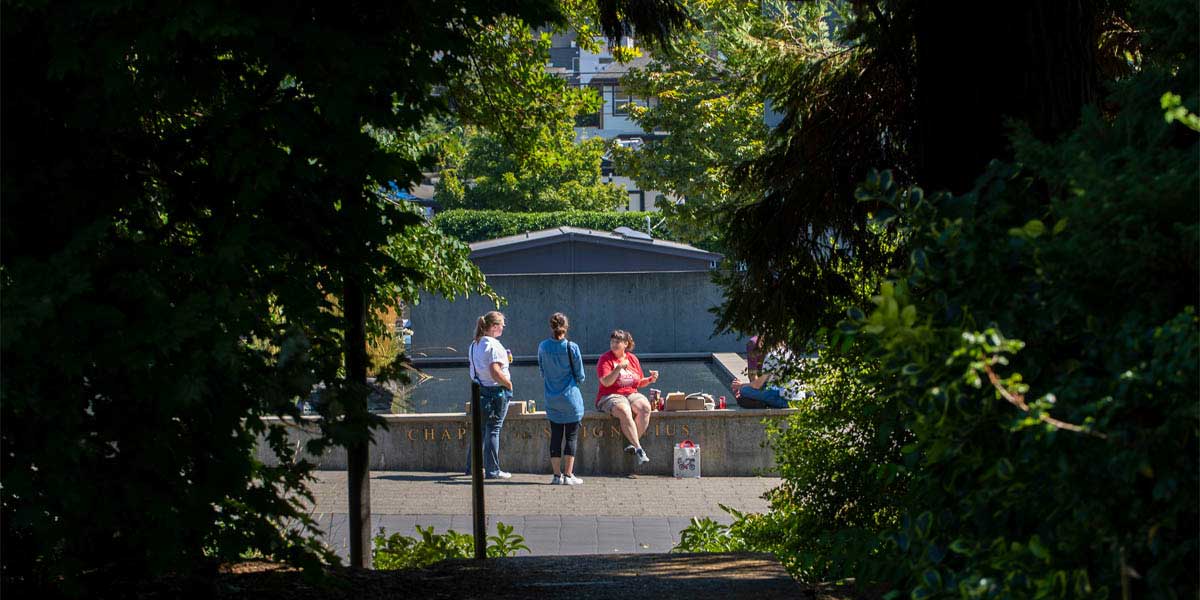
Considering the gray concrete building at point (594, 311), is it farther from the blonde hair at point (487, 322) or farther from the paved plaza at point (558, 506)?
the blonde hair at point (487, 322)

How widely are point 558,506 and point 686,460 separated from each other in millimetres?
2190

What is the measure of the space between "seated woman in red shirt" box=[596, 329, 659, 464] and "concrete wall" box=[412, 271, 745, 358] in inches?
549

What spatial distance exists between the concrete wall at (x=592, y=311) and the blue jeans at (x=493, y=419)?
14.4 metres

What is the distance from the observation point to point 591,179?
174 feet

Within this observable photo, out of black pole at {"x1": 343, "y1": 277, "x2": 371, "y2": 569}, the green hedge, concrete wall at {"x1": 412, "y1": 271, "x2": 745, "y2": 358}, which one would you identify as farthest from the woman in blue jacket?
the green hedge

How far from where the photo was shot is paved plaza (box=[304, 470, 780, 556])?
9.98 m

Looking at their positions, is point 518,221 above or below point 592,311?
above

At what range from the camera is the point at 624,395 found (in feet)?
42.9

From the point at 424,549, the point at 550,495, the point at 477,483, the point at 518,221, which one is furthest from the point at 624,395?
the point at 518,221

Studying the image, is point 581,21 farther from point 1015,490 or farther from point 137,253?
point 1015,490

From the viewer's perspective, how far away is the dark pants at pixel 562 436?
12375 mm

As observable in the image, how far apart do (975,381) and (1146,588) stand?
0.53 meters

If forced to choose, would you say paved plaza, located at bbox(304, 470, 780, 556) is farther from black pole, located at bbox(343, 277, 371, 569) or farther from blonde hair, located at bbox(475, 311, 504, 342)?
black pole, located at bbox(343, 277, 371, 569)

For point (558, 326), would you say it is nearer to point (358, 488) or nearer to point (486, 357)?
point (486, 357)
